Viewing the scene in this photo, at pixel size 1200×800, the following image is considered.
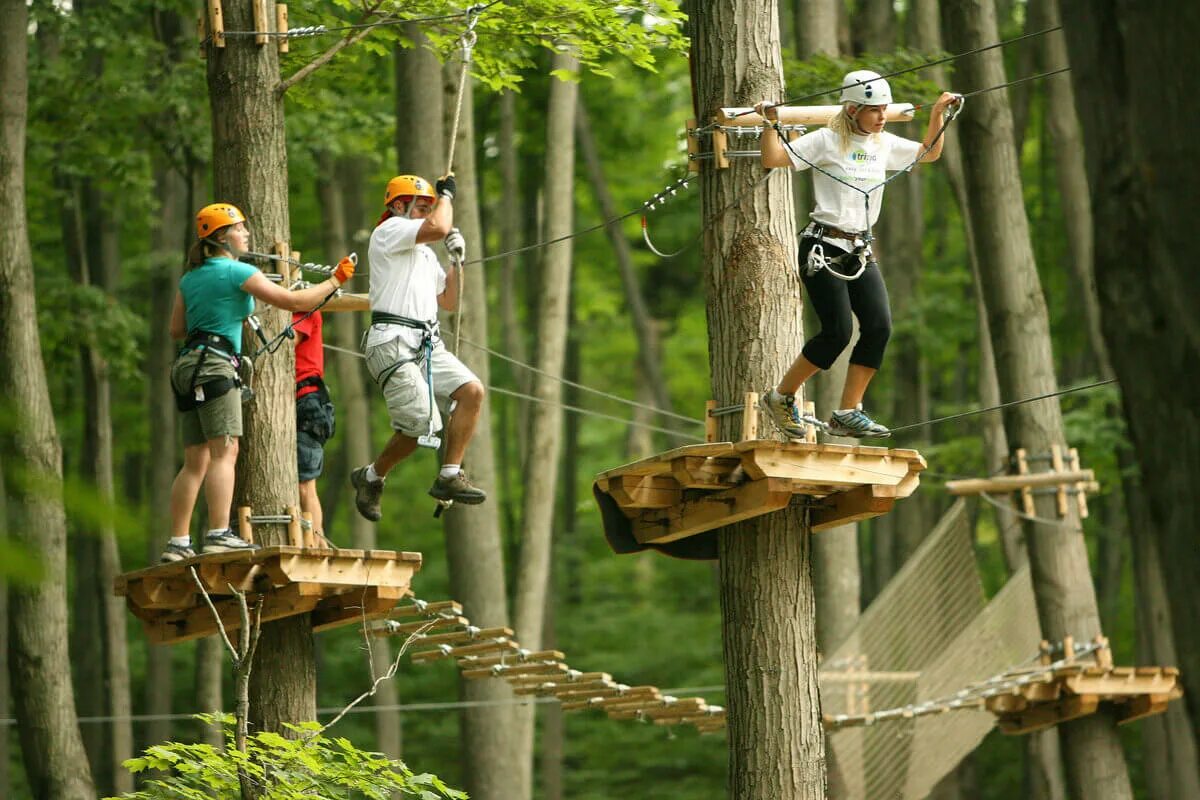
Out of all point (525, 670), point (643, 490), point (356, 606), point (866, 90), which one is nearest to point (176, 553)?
point (356, 606)

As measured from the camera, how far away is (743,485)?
220 inches

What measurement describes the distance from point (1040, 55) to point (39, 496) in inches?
571

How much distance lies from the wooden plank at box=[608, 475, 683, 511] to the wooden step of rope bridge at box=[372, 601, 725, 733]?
1462 millimetres

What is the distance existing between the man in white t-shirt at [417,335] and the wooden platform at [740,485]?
0.63m

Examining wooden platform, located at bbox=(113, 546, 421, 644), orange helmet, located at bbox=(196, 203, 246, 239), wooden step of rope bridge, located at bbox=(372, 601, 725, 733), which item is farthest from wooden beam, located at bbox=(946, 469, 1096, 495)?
orange helmet, located at bbox=(196, 203, 246, 239)

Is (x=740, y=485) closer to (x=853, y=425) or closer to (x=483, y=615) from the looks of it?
(x=853, y=425)

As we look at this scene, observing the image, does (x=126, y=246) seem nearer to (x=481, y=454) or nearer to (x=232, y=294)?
(x=481, y=454)

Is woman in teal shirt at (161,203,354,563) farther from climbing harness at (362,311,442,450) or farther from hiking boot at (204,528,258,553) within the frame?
climbing harness at (362,311,442,450)

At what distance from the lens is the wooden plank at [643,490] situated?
5773 millimetres

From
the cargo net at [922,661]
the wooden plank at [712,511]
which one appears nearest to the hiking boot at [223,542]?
the wooden plank at [712,511]

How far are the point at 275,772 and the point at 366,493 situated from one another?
1369 mm

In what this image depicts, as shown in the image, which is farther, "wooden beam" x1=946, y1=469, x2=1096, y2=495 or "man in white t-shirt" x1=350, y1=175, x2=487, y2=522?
"wooden beam" x1=946, y1=469, x2=1096, y2=495

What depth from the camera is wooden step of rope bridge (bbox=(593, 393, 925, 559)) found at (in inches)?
214

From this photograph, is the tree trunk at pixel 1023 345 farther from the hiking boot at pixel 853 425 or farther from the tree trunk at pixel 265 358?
the tree trunk at pixel 265 358
